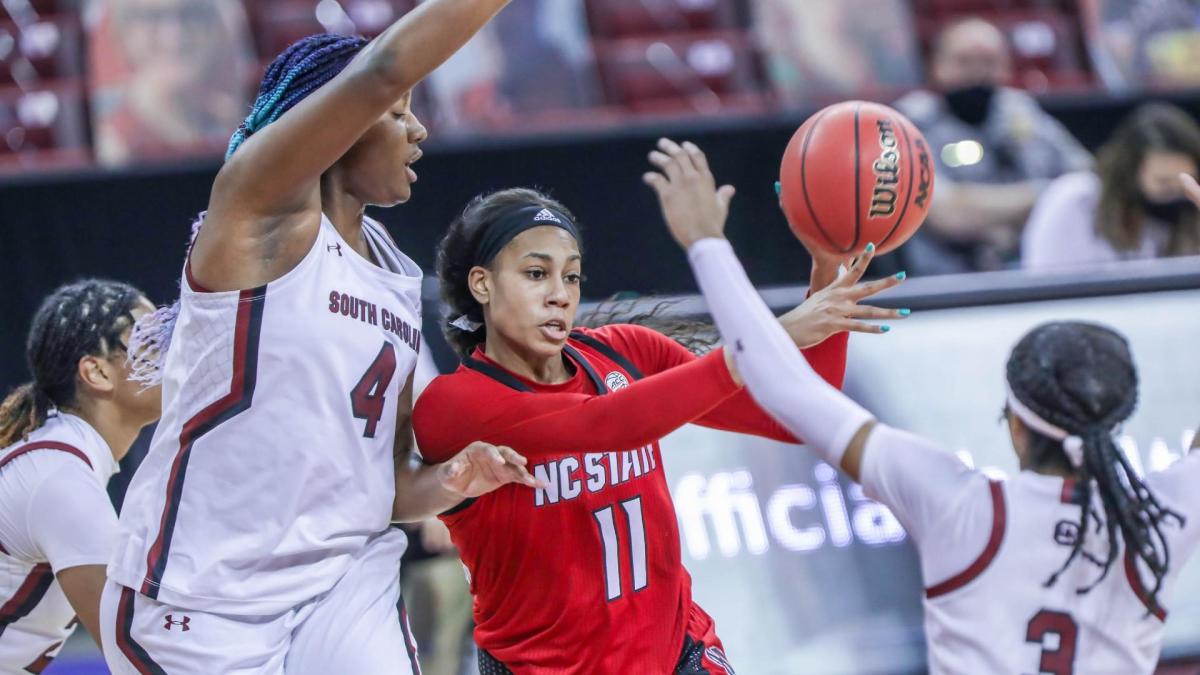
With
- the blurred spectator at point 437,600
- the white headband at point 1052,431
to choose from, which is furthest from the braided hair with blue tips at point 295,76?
the blurred spectator at point 437,600

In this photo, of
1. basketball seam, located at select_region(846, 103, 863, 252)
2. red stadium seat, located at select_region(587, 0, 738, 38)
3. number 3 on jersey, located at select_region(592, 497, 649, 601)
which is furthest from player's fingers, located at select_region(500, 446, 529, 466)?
red stadium seat, located at select_region(587, 0, 738, 38)

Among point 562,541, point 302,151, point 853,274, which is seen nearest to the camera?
point 302,151

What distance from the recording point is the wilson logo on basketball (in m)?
3.33

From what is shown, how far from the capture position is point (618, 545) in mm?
3326

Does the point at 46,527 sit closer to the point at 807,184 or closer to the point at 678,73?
the point at 807,184

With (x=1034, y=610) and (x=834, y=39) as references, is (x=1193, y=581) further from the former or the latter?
(x=834, y=39)

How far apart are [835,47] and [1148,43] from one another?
6.05ft

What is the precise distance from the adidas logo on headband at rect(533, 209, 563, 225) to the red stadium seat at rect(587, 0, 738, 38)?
522cm

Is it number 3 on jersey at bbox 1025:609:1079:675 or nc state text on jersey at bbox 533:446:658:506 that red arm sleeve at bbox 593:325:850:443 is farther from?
number 3 on jersey at bbox 1025:609:1079:675

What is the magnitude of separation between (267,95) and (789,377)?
1223mm

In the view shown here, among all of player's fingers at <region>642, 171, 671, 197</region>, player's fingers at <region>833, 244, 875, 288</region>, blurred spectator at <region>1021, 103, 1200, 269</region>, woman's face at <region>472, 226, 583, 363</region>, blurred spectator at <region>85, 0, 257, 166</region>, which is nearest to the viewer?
player's fingers at <region>642, 171, 671, 197</region>

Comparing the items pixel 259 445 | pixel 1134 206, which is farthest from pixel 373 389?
pixel 1134 206

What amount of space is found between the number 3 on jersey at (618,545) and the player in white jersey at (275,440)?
0.34m

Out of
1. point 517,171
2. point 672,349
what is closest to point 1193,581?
point 672,349
